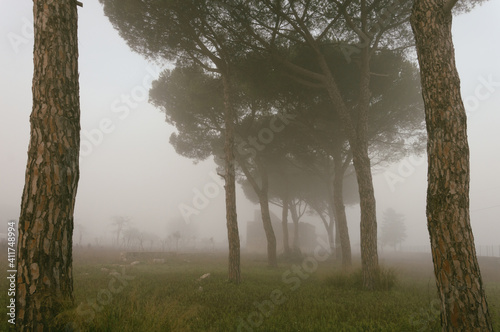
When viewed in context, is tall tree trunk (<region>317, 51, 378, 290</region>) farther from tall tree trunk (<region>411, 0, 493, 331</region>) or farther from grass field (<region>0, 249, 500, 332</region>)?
tall tree trunk (<region>411, 0, 493, 331</region>)

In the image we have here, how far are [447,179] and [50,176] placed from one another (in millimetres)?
4530

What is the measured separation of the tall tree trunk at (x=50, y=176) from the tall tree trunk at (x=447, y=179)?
4212 mm

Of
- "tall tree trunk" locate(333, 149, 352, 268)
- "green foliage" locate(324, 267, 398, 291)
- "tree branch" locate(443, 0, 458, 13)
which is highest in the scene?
"tree branch" locate(443, 0, 458, 13)

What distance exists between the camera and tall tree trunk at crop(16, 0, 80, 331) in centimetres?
304

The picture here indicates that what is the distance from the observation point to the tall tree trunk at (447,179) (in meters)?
3.29

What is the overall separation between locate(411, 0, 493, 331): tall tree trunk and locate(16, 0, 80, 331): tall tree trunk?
13.8ft

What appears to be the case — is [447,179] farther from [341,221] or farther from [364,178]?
[341,221]

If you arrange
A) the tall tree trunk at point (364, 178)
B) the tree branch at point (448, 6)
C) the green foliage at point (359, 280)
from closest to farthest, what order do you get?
the tree branch at point (448, 6) → the green foliage at point (359, 280) → the tall tree trunk at point (364, 178)

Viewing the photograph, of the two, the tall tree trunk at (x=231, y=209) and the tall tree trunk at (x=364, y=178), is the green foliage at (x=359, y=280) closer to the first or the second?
the tall tree trunk at (x=364, y=178)

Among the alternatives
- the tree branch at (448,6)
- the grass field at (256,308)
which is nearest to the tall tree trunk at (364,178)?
the grass field at (256,308)

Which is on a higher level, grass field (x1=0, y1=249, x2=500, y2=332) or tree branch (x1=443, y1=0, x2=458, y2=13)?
tree branch (x1=443, y1=0, x2=458, y2=13)

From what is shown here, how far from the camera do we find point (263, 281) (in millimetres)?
9219

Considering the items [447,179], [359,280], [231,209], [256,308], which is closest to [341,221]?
[359,280]

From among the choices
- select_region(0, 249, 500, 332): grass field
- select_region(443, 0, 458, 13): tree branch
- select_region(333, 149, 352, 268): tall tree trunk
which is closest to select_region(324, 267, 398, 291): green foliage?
select_region(0, 249, 500, 332): grass field
